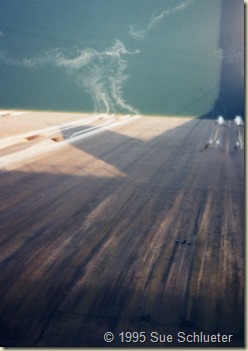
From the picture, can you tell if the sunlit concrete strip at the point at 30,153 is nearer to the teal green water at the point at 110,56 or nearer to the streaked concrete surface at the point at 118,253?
the streaked concrete surface at the point at 118,253

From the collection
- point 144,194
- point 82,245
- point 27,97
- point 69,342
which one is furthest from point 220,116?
point 69,342

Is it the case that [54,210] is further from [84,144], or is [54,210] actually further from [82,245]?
[84,144]

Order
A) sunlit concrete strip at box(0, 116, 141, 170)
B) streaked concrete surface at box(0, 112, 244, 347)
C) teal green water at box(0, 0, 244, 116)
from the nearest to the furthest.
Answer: streaked concrete surface at box(0, 112, 244, 347) < sunlit concrete strip at box(0, 116, 141, 170) < teal green water at box(0, 0, 244, 116)

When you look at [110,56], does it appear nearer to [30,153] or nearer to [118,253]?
[30,153]

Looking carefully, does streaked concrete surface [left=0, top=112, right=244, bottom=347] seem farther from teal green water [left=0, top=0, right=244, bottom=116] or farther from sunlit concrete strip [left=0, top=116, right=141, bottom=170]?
teal green water [left=0, top=0, right=244, bottom=116]

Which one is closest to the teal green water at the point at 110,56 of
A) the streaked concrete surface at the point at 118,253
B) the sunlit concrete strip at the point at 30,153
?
the sunlit concrete strip at the point at 30,153

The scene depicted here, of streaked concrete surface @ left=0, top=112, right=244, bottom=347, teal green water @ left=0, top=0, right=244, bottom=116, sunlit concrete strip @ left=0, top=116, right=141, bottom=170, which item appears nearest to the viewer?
streaked concrete surface @ left=0, top=112, right=244, bottom=347

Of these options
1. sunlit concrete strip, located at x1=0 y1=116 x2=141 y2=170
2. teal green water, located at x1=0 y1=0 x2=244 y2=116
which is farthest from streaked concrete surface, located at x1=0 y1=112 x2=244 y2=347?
teal green water, located at x1=0 y1=0 x2=244 y2=116

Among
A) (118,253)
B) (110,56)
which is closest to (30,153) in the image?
(118,253)
